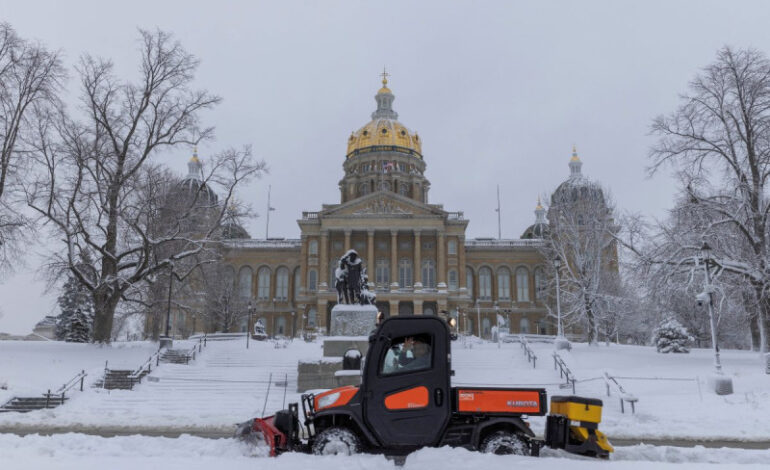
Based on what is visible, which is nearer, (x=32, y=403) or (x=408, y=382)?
(x=408, y=382)

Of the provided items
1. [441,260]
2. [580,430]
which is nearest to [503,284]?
[441,260]

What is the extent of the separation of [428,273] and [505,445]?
1945 inches

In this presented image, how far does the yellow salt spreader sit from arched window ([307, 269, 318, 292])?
1917 inches

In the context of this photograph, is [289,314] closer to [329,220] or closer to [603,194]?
[329,220]

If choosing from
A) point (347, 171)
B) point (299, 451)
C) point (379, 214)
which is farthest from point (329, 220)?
point (299, 451)

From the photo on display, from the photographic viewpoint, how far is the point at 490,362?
957 inches

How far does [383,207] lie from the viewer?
181 ft

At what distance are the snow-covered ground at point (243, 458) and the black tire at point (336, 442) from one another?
1.81 ft

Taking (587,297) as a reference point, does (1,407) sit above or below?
below

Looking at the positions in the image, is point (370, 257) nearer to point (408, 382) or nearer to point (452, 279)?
point (452, 279)

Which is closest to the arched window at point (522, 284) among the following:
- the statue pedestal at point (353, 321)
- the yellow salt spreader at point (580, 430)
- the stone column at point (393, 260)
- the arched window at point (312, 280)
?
the stone column at point (393, 260)

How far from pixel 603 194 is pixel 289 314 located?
35.8 metres

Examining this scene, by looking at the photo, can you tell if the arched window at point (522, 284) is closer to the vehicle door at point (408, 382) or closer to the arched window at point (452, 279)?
the arched window at point (452, 279)

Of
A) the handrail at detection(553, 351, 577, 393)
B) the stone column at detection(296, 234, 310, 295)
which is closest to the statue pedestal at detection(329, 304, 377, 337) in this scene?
the handrail at detection(553, 351, 577, 393)
